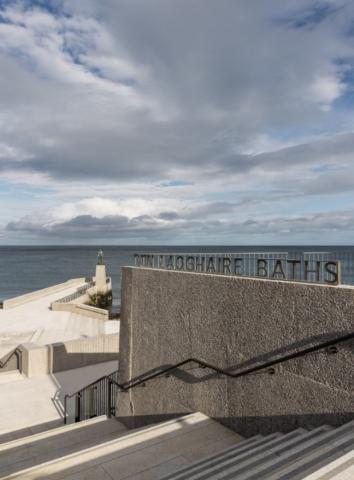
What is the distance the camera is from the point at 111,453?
5293 millimetres

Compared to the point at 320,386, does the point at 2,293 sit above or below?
below

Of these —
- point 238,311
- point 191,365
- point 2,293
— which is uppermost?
point 238,311

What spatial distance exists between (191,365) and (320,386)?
8.93 feet

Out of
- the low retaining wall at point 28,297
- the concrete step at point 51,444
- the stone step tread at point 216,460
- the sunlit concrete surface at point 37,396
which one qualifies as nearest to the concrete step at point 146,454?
the concrete step at point 51,444

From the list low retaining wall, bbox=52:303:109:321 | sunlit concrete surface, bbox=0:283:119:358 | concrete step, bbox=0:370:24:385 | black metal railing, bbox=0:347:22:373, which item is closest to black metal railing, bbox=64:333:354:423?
concrete step, bbox=0:370:24:385

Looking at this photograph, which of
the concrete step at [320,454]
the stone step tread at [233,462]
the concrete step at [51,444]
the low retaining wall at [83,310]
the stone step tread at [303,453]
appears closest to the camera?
the concrete step at [320,454]

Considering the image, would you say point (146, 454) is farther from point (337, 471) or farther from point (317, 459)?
point (337, 471)

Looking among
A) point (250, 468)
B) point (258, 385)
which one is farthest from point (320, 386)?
point (250, 468)

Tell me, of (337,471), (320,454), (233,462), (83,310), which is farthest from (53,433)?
(83,310)

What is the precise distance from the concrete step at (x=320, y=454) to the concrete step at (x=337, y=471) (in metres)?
0.11

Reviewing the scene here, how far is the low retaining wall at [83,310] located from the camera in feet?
80.8

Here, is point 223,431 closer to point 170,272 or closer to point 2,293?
point 170,272

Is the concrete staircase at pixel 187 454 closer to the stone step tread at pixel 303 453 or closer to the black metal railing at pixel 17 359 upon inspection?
the stone step tread at pixel 303 453

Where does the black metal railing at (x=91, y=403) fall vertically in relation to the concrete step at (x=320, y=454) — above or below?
below
